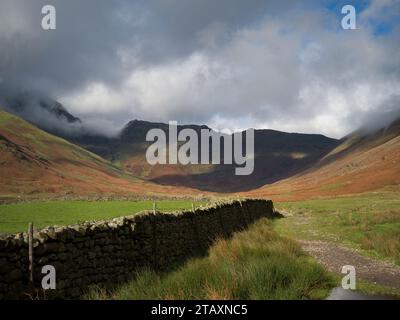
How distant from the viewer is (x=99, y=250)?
36.2ft

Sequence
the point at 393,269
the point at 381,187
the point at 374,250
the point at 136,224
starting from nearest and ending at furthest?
the point at 136,224 < the point at 393,269 < the point at 374,250 < the point at 381,187

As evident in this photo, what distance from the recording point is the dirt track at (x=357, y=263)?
42.4ft

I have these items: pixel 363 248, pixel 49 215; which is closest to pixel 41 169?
pixel 49 215

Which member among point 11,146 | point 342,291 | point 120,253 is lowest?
point 342,291

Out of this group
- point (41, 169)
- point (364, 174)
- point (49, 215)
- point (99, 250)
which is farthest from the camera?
point (41, 169)

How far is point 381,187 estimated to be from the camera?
3243 inches

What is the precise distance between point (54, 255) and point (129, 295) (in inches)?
71.9

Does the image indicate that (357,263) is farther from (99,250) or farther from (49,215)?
(49,215)

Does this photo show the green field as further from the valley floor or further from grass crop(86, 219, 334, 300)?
the valley floor

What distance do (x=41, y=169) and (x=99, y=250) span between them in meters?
104

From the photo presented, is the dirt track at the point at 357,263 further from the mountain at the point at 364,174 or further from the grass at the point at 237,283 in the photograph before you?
the mountain at the point at 364,174

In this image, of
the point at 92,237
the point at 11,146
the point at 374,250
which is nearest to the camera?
the point at 92,237

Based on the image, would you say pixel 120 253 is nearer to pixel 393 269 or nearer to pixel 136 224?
pixel 136 224
